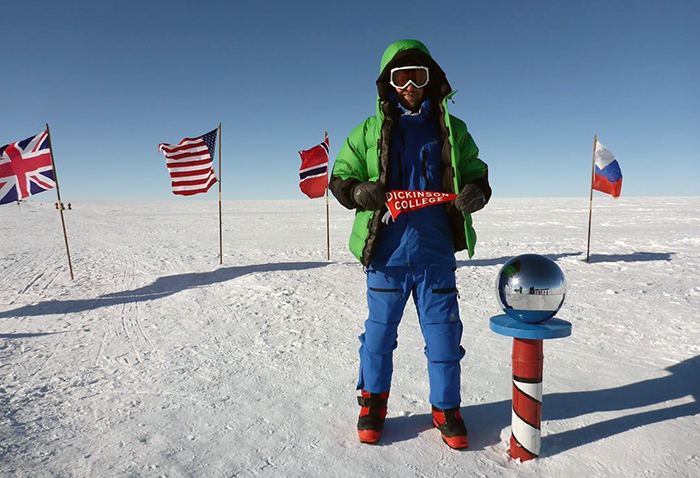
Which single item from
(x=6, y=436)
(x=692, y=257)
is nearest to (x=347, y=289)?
(x=6, y=436)

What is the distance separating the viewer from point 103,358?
3.66 metres

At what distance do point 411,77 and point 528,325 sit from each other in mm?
1504

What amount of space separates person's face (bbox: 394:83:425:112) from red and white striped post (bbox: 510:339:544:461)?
1.44 metres

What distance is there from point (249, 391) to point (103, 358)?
5.66ft

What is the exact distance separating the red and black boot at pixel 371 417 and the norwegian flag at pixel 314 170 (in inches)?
264

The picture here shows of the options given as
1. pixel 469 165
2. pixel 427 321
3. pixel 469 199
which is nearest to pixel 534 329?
pixel 427 321

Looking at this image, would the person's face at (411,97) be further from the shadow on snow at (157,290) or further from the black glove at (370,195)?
the shadow on snow at (157,290)

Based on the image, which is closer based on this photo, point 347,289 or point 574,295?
point 574,295

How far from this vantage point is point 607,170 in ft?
27.3

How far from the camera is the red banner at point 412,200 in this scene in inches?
84.7

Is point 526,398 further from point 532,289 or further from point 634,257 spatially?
point 634,257

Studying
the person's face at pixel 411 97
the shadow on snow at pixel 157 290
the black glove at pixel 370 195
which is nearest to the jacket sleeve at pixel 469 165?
the person's face at pixel 411 97

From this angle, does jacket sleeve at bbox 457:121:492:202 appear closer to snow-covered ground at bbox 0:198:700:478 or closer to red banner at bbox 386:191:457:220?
red banner at bbox 386:191:457:220

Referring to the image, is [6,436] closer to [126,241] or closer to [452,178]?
[452,178]
